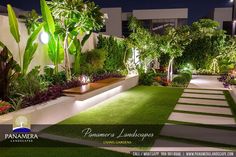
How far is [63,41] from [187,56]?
1028cm

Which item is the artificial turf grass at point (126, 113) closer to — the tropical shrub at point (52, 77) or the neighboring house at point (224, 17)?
the tropical shrub at point (52, 77)

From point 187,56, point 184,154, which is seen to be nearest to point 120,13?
point 187,56

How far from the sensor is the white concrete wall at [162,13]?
2927 cm

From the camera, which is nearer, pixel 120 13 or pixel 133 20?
pixel 133 20

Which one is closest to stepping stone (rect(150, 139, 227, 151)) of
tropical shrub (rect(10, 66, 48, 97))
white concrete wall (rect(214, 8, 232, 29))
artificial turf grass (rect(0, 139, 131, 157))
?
artificial turf grass (rect(0, 139, 131, 157))

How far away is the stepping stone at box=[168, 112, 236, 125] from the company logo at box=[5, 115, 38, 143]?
10.1ft

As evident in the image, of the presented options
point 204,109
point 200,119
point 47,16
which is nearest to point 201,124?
point 200,119

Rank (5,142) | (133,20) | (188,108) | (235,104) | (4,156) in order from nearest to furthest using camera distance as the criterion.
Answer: (4,156) → (5,142) → (188,108) → (235,104) → (133,20)

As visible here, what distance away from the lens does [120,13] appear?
31719mm

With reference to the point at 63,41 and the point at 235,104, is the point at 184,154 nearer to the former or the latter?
the point at 235,104

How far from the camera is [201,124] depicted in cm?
527

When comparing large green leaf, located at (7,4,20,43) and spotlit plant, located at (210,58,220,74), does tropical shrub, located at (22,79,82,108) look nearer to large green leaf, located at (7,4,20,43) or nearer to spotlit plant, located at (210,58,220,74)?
large green leaf, located at (7,4,20,43)

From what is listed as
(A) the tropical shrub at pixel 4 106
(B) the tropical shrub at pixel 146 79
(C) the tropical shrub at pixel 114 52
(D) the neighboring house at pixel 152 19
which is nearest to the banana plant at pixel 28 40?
(A) the tropical shrub at pixel 4 106

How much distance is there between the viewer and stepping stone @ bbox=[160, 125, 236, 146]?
4.36 meters
